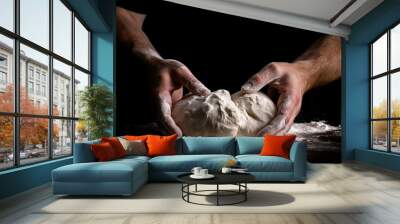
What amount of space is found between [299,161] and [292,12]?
417cm

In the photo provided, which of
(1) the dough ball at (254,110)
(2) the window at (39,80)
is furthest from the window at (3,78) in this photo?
(1) the dough ball at (254,110)

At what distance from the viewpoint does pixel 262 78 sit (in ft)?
29.1

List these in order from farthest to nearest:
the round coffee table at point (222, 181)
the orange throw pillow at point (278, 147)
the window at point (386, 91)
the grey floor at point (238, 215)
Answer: the window at point (386, 91) → the orange throw pillow at point (278, 147) → the round coffee table at point (222, 181) → the grey floor at point (238, 215)

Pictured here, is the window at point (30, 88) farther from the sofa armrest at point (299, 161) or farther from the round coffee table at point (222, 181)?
the sofa armrest at point (299, 161)

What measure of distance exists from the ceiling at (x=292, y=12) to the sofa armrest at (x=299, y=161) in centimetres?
359

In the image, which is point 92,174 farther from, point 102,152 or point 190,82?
point 190,82

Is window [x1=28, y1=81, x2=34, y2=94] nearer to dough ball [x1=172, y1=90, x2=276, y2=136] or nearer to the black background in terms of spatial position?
the black background

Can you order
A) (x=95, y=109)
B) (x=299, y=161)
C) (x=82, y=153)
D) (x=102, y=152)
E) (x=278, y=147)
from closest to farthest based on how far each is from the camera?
1. (x=82, y=153)
2. (x=102, y=152)
3. (x=299, y=161)
4. (x=278, y=147)
5. (x=95, y=109)

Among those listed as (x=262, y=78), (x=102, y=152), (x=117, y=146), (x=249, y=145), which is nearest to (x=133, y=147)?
(x=117, y=146)

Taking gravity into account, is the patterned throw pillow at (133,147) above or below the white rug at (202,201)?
above

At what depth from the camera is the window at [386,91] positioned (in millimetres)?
7781

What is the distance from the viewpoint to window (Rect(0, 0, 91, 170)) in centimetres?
475

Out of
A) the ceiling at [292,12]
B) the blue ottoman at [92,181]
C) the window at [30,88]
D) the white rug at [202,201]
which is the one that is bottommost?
the white rug at [202,201]

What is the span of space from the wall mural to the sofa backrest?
6.19 ft
